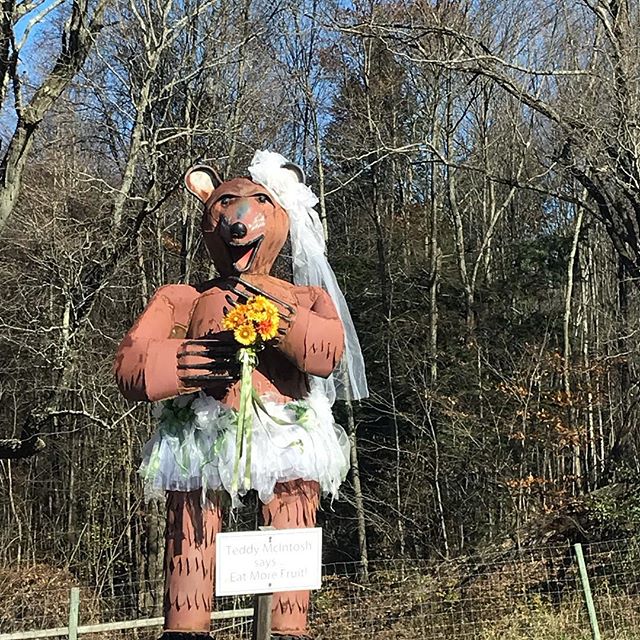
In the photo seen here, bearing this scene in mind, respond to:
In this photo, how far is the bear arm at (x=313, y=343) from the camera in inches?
112

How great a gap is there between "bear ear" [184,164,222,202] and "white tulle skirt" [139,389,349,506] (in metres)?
0.87

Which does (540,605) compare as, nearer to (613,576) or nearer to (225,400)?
(613,576)

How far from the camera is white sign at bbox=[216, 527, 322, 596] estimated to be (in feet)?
8.16

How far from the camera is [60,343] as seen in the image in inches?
280

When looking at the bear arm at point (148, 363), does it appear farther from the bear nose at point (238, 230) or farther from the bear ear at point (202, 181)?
the bear ear at point (202, 181)

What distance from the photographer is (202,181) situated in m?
3.37

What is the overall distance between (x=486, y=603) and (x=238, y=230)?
4.75 m

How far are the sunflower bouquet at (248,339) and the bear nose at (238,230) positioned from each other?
32 centimetres

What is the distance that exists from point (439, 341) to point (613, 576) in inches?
194

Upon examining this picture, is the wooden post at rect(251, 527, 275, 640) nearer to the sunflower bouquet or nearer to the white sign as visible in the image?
the white sign

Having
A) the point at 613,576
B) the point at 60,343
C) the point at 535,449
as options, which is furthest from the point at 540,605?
the point at 60,343

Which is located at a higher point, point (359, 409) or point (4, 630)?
point (359, 409)

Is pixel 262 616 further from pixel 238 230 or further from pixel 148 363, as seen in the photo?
pixel 238 230

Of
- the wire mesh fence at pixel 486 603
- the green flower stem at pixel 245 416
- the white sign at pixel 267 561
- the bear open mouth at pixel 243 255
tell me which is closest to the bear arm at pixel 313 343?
the green flower stem at pixel 245 416
